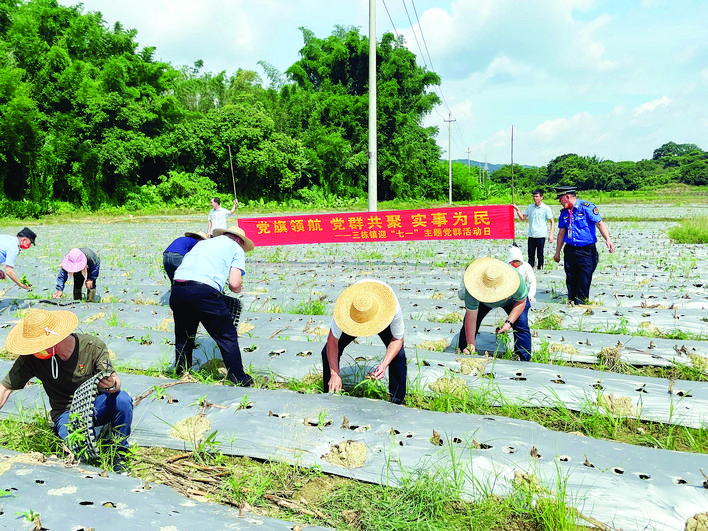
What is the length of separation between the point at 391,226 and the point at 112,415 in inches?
299

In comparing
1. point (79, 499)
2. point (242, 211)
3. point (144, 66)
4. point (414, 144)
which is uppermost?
point (144, 66)

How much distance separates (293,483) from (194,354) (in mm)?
2170

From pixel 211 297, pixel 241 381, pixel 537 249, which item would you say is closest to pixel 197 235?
pixel 211 297

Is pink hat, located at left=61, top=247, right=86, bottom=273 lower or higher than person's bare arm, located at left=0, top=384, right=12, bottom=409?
higher

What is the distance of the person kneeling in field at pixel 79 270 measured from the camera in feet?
21.1

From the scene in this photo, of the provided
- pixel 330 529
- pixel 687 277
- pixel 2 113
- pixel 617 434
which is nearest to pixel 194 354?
pixel 330 529

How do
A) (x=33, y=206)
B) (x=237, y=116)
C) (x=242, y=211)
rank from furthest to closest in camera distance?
(x=237, y=116), (x=242, y=211), (x=33, y=206)

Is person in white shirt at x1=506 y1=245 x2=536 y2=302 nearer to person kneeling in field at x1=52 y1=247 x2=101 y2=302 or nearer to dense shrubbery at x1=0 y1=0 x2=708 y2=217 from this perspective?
person kneeling in field at x1=52 y1=247 x2=101 y2=302

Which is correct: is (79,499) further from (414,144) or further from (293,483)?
(414,144)

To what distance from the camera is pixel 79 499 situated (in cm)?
226

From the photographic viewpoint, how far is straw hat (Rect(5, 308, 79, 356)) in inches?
105

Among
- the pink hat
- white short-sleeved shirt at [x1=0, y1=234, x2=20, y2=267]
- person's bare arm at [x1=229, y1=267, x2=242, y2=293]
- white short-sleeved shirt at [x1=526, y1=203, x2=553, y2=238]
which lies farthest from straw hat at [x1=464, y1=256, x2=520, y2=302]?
white short-sleeved shirt at [x1=0, y1=234, x2=20, y2=267]

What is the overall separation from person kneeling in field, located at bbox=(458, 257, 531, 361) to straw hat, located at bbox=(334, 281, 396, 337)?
1.12m

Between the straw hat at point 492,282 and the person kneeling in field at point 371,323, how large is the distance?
954mm
